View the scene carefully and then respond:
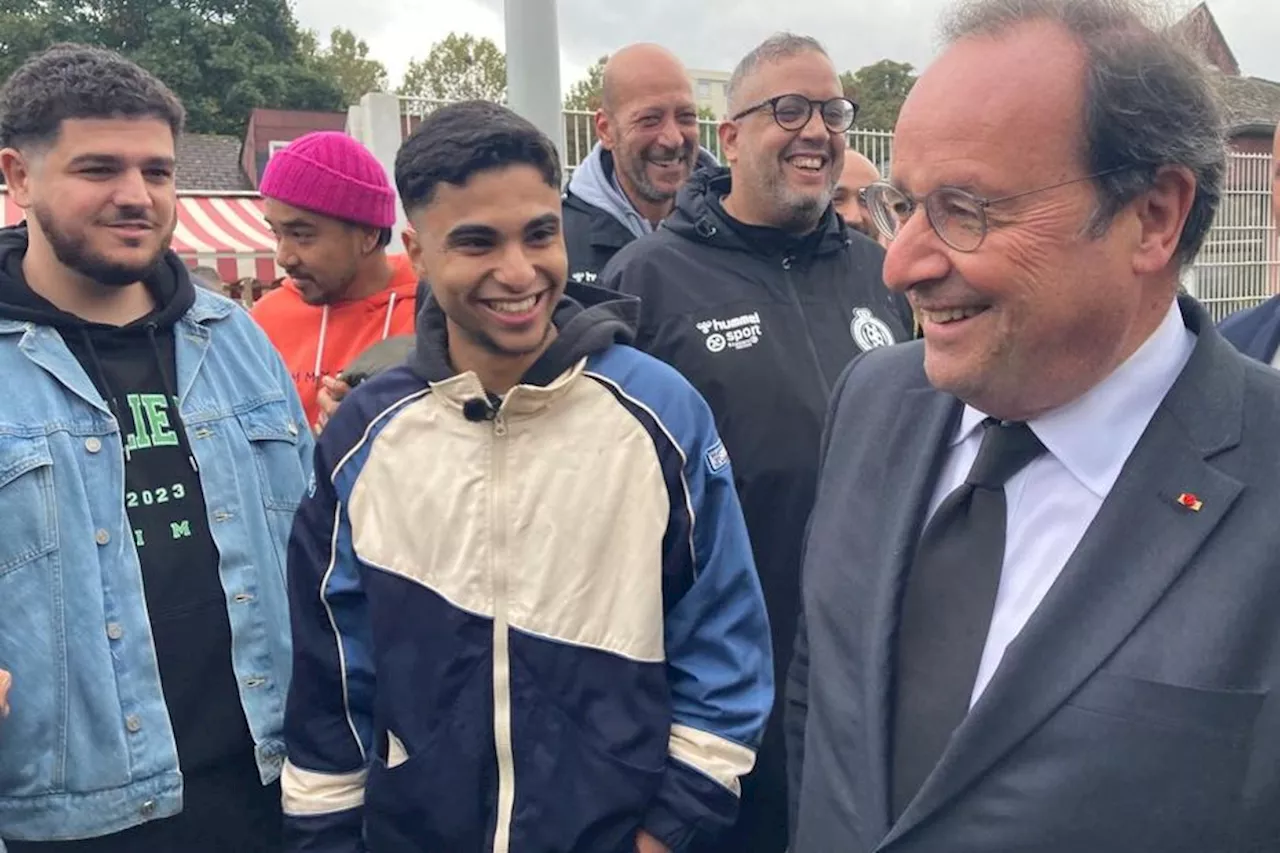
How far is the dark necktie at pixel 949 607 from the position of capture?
1.47 meters

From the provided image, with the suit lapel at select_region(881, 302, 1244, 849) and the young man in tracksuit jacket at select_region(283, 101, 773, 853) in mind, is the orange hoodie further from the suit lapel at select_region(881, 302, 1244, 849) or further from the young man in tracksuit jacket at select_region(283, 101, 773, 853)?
the suit lapel at select_region(881, 302, 1244, 849)

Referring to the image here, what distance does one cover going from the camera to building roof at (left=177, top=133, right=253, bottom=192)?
→ 34.9 metres

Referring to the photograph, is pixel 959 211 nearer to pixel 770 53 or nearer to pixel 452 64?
pixel 770 53

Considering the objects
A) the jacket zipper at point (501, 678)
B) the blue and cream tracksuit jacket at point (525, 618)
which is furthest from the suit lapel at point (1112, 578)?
the jacket zipper at point (501, 678)

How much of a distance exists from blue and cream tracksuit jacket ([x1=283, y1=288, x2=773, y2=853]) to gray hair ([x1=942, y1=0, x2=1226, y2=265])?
36.0 inches

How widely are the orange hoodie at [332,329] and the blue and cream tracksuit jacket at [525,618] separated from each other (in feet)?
3.47

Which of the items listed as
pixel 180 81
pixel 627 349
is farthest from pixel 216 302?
pixel 180 81

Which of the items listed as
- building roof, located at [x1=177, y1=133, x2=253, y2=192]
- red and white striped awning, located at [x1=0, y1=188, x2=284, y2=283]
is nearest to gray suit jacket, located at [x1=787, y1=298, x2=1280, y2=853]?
red and white striped awning, located at [x1=0, y1=188, x2=284, y2=283]

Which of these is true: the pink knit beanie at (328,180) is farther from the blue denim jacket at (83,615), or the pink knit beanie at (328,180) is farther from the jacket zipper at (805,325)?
the jacket zipper at (805,325)

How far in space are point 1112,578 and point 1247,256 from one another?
34.3 ft

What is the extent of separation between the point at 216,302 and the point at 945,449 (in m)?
1.81

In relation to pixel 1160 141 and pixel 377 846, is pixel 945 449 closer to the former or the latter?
pixel 1160 141

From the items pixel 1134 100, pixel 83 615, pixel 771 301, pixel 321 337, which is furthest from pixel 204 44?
pixel 1134 100

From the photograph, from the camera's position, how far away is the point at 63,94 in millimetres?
2297
